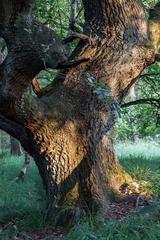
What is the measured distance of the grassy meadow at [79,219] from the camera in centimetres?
554

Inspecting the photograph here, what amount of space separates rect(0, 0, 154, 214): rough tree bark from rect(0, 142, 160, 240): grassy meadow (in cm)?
51

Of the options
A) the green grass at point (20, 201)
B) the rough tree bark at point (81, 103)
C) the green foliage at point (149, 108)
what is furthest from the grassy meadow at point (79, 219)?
the green foliage at point (149, 108)

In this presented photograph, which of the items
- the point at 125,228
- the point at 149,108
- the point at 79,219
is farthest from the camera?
the point at 149,108

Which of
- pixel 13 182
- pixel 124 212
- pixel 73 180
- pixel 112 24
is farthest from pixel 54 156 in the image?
pixel 13 182

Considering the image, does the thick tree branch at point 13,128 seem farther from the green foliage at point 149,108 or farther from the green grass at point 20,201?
the green foliage at point 149,108

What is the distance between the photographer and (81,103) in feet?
22.5

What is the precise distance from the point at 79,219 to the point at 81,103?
1.71m

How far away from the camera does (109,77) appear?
7.02 metres

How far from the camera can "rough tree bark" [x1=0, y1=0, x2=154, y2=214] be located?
235 inches

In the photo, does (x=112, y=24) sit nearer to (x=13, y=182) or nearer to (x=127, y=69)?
(x=127, y=69)

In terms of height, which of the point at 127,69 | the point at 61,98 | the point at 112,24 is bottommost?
the point at 61,98

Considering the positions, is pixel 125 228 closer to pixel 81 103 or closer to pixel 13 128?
pixel 81 103

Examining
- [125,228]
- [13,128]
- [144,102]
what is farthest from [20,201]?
[125,228]

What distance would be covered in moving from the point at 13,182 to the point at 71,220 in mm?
4126
